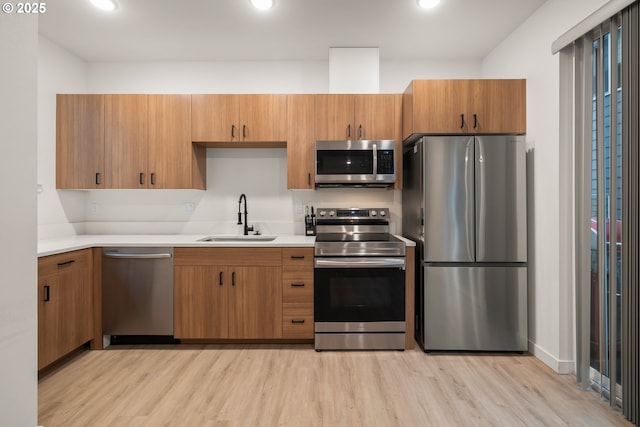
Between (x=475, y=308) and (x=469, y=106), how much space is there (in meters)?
1.61

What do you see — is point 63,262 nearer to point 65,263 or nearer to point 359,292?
point 65,263

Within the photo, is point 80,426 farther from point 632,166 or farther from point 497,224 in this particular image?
point 632,166

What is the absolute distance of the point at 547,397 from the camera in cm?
219

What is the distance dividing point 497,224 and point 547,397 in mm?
1207

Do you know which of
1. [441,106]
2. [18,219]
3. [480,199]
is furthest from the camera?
[441,106]

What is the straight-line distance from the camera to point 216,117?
3.25 meters

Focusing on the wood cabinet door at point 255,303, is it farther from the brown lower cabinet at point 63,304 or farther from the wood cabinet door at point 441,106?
the wood cabinet door at point 441,106

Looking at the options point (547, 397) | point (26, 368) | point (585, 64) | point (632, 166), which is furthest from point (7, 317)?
point (585, 64)

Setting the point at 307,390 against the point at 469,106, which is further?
the point at 469,106

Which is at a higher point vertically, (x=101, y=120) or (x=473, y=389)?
(x=101, y=120)

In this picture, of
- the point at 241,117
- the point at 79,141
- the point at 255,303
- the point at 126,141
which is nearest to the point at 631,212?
the point at 255,303

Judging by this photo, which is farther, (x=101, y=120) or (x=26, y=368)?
(x=101, y=120)

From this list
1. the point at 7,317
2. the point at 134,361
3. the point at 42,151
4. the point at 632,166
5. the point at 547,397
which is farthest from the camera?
the point at 42,151

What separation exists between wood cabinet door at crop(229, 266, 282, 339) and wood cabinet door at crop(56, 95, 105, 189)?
5.35 ft
